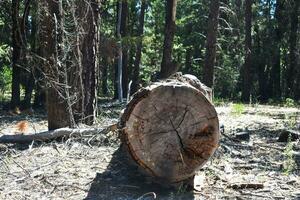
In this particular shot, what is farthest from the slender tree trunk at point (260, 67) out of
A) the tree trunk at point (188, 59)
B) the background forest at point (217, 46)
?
the tree trunk at point (188, 59)

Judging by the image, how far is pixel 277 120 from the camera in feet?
41.5

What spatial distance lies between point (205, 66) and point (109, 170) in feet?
39.3

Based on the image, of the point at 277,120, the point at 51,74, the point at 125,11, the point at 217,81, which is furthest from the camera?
the point at 217,81

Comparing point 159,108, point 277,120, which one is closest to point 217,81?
point 277,120

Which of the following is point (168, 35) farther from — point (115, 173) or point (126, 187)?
point (126, 187)

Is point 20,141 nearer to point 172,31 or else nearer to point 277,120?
point 277,120

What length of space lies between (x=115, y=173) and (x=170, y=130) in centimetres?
107

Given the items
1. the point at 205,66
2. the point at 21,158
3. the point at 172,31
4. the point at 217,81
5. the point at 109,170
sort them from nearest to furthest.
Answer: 1. the point at 109,170
2. the point at 21,158
3. the point at 205,66
4. the point at 172,31
5. the point at 217,81

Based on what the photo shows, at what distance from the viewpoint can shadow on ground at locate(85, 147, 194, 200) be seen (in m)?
5.53

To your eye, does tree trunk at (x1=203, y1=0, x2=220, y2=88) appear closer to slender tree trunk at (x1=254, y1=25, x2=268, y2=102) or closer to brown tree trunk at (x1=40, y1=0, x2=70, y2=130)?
brown tree trunk at (x1=40, y1=0, x2=70, y2=130)

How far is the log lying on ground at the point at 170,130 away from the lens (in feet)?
18.6

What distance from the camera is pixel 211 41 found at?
17469mm

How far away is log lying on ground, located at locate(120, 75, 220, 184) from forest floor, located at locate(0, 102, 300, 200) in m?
0.31

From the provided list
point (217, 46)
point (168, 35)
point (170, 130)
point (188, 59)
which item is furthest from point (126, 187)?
point (188, 59)
